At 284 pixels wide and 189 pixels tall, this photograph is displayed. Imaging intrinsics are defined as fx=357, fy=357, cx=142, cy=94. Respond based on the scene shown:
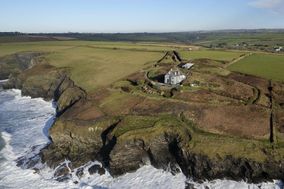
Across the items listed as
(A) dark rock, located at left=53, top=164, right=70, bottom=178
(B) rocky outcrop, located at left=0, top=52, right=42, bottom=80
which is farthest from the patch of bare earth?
(B) rocky outcrop, located at left=0, top=52, right=42, bottom=80

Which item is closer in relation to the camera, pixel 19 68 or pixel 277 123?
pixel 277 123

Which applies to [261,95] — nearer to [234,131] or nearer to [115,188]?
[234,131]

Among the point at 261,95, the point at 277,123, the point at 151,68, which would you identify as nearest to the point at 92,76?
the point at 151,68

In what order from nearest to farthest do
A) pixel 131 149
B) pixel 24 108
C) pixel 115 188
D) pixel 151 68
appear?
pixel 115 188
pixel 131 149
pixel 24 108
pixel 151 68

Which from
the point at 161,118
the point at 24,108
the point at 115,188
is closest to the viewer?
the point at 115,188

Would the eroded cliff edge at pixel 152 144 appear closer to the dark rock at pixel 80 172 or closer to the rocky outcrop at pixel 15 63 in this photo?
the dark rock at pixel 80 172

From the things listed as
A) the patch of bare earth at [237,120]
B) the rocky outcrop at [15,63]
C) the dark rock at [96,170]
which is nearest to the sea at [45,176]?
the dark rock at [96,170]
